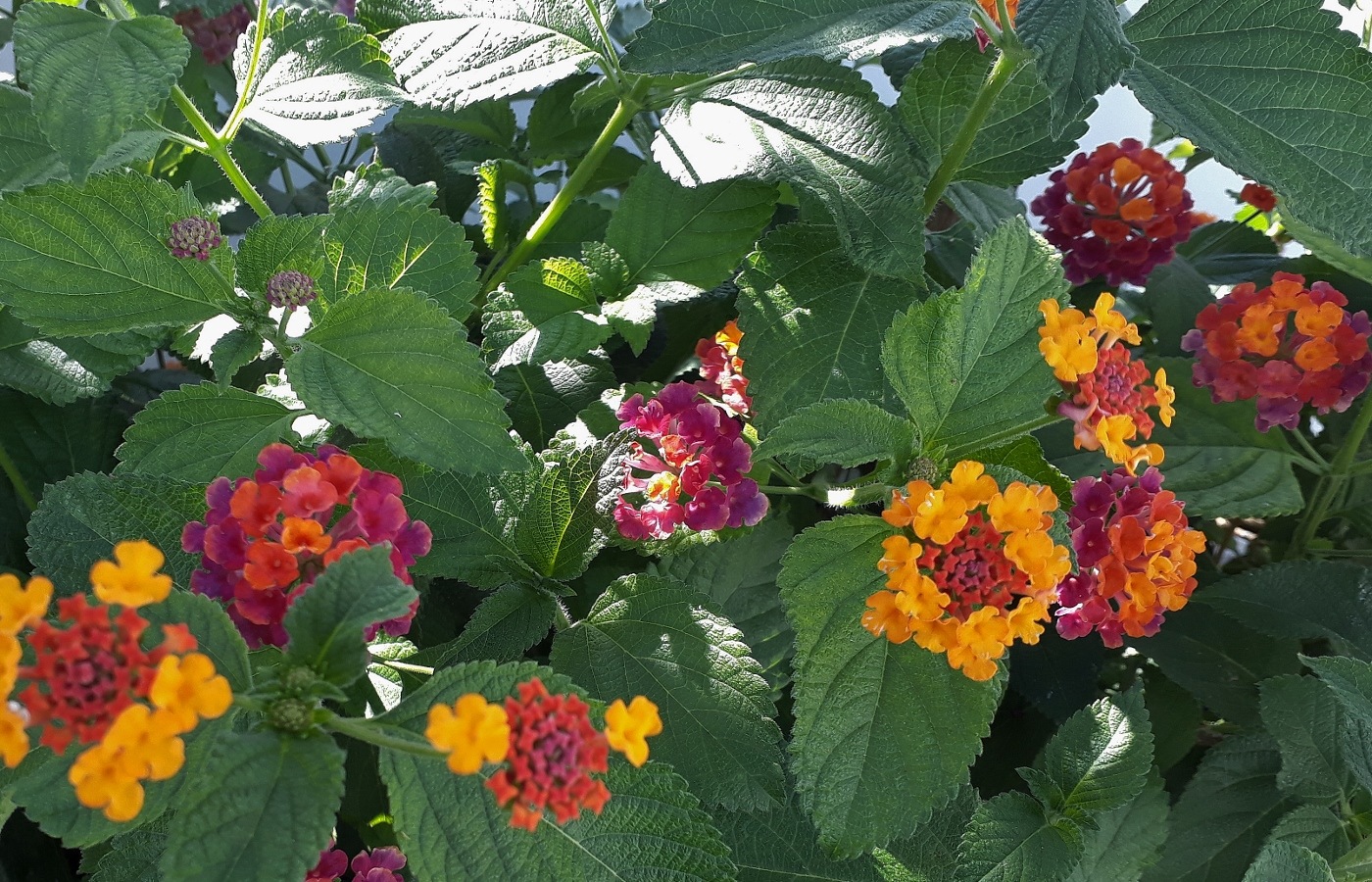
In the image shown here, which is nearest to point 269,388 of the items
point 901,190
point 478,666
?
point 478,666

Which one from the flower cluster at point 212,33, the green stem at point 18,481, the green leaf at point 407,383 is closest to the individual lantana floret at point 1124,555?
the green leaf at point 407,383

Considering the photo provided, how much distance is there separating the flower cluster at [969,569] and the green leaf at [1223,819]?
32 centimetres

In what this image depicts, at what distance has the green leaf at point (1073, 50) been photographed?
1.71 ft

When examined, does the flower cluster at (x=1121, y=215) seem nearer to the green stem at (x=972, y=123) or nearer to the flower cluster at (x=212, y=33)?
the green stem at (x=972, y=123)

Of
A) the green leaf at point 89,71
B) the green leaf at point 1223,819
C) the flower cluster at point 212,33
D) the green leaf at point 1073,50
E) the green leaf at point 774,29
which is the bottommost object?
the green leaf at point 1223,819

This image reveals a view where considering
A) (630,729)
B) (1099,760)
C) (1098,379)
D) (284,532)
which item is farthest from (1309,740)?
(284,532)

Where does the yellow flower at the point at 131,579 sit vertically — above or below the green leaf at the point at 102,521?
above

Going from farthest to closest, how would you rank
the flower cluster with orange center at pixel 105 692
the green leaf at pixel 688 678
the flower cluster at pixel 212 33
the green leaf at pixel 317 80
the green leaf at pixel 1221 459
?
the flower cluster at pixel 212 33 < the green leaf at pixel 1221 459 < the green leaf at pixel 317 80 < the green leaf at pixel 688 678 < the flower cluster with orange center at pixel 105 692

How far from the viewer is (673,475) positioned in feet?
2.09

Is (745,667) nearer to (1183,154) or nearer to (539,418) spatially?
(539,418)

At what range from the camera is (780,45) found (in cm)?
61

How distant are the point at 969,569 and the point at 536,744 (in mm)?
241

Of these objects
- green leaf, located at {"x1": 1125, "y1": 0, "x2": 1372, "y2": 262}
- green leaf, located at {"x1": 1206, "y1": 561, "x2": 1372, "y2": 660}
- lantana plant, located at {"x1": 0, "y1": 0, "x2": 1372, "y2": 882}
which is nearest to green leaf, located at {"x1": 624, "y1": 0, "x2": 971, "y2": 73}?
lantana plant, located at {"x1": 0, "y1": 0, "x2": 1372, "y2": 882}

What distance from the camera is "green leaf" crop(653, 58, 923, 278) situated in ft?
2.14
